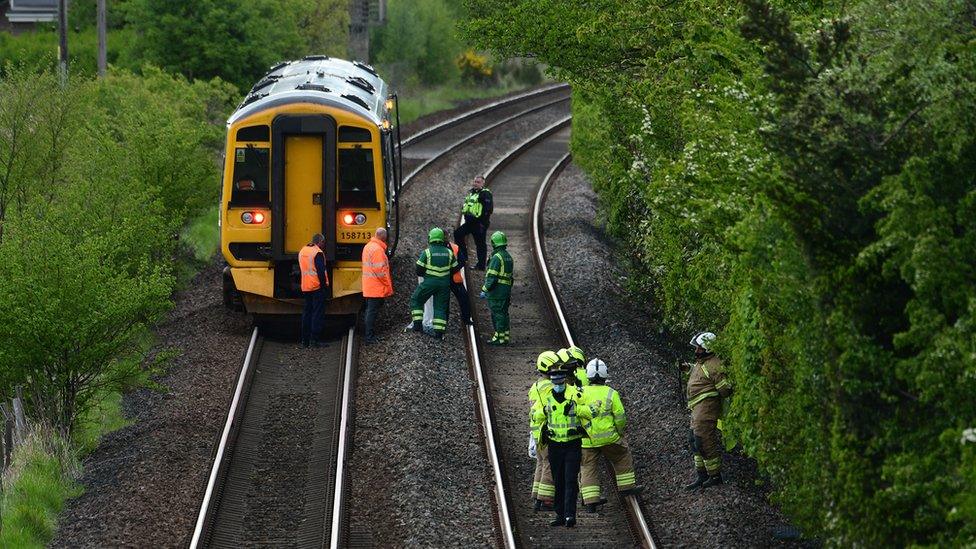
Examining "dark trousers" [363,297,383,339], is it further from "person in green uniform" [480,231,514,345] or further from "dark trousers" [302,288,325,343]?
"person in green uniform" [480,231,514,345]

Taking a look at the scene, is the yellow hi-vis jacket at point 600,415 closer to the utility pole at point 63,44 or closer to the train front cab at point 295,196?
the train front cab at point 295,196

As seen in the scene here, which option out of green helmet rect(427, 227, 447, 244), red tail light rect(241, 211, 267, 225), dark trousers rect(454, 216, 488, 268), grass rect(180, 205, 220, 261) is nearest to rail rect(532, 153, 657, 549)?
dark trousers rect(454, 216, 488, 268)

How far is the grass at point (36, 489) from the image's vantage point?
13305 millimetres

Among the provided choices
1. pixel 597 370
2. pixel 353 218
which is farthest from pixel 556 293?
pixel 597 370

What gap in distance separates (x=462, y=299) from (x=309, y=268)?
2287 millimetres

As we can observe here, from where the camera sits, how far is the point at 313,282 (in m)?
19.2

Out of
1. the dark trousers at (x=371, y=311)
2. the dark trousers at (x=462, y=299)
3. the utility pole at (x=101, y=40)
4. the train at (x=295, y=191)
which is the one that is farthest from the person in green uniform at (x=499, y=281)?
the utility pole at (x=101, y=40)

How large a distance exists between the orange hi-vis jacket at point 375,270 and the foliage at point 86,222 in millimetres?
2708

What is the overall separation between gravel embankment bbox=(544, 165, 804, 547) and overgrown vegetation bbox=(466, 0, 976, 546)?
1088 millimetres

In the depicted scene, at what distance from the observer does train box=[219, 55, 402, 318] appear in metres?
19.6

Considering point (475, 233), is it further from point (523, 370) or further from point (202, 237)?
point (202, 237)

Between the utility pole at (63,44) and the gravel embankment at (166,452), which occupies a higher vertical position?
the utility pole at (63,44)

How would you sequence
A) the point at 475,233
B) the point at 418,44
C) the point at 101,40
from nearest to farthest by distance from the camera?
the point at 475,233, the point at 101,40, the point at 418,44

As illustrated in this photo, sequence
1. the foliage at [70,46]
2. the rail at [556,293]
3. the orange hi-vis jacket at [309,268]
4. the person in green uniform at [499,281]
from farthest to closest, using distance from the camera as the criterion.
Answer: the foliage at [70,46], the person in green uniform at [499,281], the orange hi-vis jacket at [309,268], the rail at [556,293]
